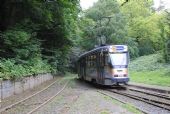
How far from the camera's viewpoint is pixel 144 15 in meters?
91.6

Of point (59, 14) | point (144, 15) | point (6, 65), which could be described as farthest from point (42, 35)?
point (144, 15)

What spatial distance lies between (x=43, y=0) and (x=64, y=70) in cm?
3282

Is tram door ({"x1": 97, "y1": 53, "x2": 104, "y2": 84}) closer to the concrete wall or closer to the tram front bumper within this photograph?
the tram front bumper

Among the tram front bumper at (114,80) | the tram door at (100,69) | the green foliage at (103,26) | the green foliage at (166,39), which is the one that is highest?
the green foliage at (103,26)

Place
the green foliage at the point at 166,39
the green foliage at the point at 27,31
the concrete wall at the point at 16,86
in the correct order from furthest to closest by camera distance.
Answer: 1. the green foliage at the point at 166,39
2. the green foliage at the point at 27,31
3. the concrete wall at the point at 16,86

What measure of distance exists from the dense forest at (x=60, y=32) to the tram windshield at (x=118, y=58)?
6223 mm

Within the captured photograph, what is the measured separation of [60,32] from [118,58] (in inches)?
978

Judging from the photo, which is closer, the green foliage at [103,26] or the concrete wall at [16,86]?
the concrete wall at [16,86]

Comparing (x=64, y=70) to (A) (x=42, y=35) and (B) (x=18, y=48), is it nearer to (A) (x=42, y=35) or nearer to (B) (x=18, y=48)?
(A) (x=42, y=35)

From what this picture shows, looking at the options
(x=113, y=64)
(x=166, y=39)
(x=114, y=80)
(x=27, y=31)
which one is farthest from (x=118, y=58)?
(x=166, y=39)

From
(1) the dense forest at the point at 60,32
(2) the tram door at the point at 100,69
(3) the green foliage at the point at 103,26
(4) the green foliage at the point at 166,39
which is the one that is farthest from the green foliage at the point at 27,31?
(3) the green foliage at the point at 103,26

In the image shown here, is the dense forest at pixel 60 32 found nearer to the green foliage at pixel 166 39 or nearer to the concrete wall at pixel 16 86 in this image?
the green foliage at pixel 166 39

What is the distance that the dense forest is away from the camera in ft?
98.3

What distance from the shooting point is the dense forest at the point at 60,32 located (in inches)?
1180
